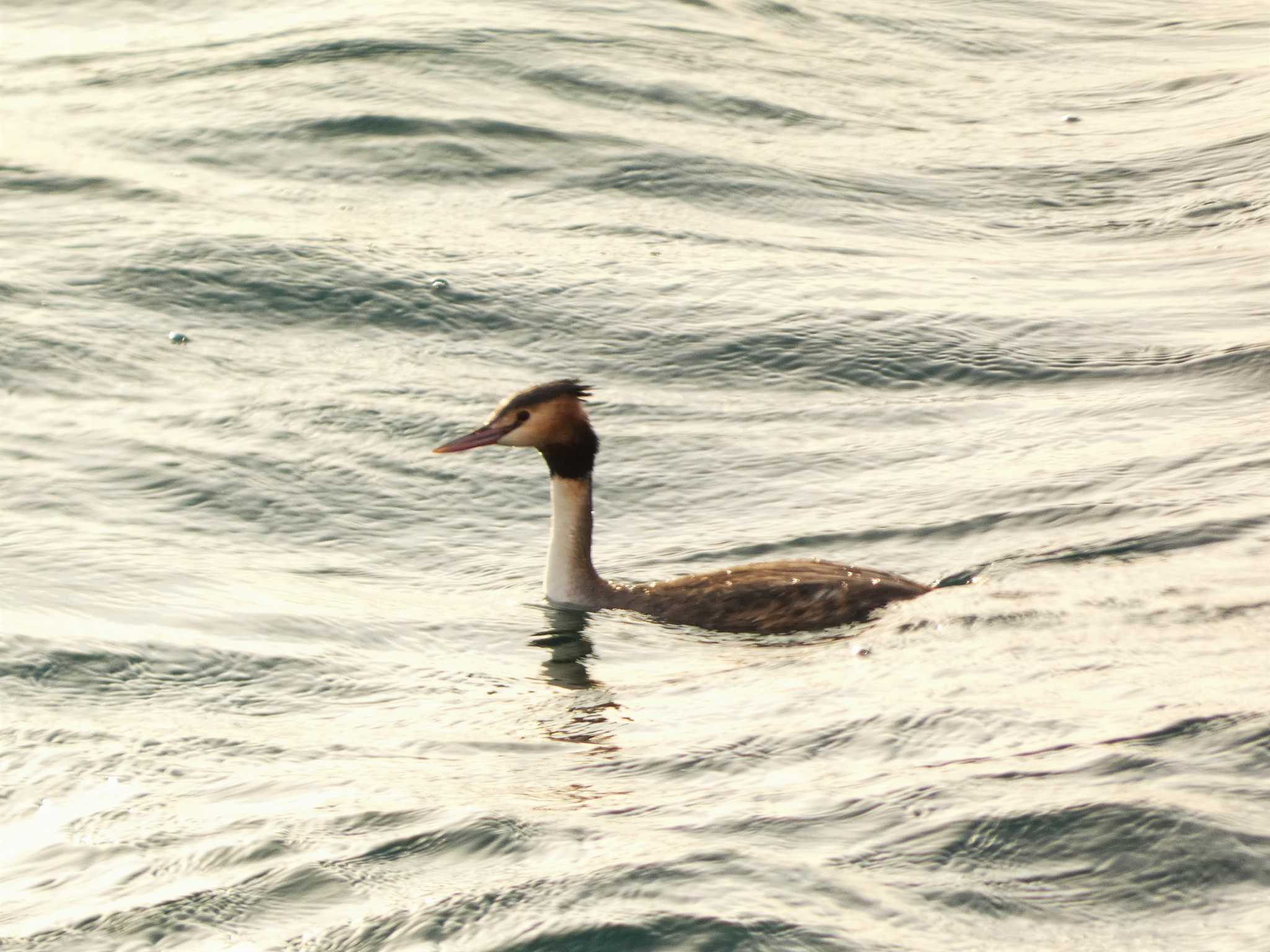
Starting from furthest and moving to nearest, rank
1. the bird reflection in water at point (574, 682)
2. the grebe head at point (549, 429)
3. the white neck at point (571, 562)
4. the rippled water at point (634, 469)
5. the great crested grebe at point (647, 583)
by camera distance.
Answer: the grebe head at point (549, 429)
the white neck at point (571, 562)
the great crested grebe at point (647, 583)
the bird reflection in water at point (574, 682)
the rippled water at point (634, 469)

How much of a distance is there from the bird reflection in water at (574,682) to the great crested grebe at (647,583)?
21cm

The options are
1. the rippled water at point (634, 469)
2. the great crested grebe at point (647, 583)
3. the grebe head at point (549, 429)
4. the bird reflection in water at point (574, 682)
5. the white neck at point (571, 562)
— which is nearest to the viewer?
the rippled water at point (634, 469)

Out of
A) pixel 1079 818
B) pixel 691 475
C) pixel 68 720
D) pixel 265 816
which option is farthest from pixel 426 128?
pixel 1079 818

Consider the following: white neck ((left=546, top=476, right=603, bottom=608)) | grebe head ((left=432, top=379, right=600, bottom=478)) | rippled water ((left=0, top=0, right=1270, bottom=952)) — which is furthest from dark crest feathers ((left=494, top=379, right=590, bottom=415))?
rippled water ((left=0, top=0, right=1270, bottom=952))

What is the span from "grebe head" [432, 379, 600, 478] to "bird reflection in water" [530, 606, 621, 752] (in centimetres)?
72

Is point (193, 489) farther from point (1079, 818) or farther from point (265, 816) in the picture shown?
point (1079, 818)

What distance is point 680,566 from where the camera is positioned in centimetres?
984

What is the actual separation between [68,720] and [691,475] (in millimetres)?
3948

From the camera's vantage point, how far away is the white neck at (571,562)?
30.5 feet

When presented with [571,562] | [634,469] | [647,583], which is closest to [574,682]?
[571,562]

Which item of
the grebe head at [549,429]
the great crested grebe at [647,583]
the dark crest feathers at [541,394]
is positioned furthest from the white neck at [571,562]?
the dark crest feathers at [541,394]

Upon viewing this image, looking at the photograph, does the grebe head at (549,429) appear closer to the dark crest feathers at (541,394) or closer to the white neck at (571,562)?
the dark crest feathers at (541,394)

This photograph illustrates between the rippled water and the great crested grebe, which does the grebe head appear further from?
the rippled water

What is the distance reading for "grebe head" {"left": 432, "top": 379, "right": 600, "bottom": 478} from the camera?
30.9 ft
